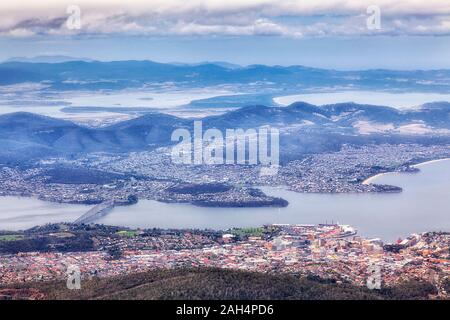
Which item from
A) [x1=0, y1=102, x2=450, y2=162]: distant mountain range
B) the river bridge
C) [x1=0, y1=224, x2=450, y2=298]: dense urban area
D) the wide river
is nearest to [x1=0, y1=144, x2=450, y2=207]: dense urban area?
the river bridge

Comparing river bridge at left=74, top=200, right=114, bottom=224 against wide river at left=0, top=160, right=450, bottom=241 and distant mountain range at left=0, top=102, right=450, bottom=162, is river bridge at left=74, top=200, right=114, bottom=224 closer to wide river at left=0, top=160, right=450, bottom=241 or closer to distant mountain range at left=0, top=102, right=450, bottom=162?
wide river at left=0, top=160, right=450, bottom=241

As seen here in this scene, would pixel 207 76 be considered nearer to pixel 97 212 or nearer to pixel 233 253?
pixel 97 212

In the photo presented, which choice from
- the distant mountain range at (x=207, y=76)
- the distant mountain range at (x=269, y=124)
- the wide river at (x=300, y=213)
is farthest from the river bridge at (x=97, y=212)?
the distant mountain range at (x=207, y=76)

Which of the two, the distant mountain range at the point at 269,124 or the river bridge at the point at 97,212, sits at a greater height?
the river bridge at the point at 97,212

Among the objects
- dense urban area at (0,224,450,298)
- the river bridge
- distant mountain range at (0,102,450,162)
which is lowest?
distant mountain range at (0,102,450,162)

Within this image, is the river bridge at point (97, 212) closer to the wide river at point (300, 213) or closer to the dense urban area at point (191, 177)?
the wide river at point (300, 213)

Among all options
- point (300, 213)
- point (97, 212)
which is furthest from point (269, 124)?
point (97, 212)
